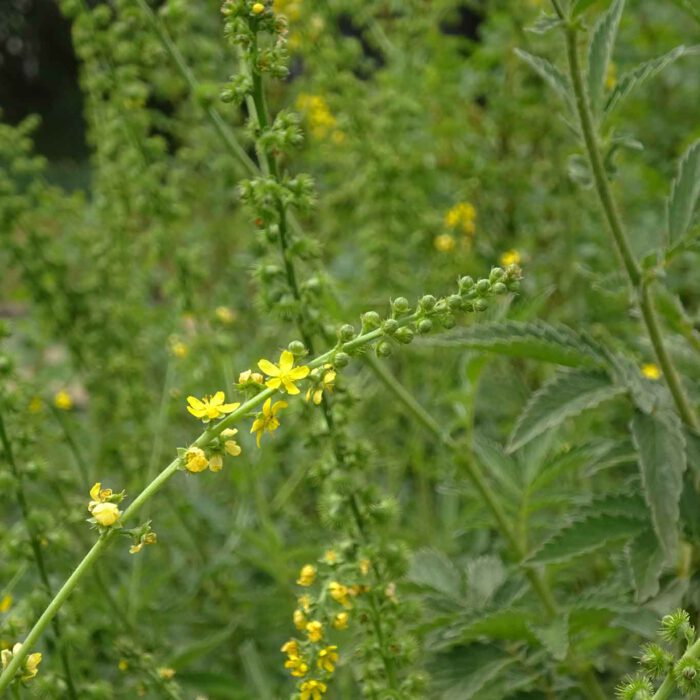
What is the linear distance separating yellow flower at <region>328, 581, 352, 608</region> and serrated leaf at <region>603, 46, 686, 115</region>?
2.03 ft

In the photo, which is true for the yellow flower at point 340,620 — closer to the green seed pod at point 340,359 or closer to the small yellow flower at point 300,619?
the small yellow flower at point 300,619

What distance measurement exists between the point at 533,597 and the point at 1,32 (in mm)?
7389

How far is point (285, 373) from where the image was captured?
0.89m

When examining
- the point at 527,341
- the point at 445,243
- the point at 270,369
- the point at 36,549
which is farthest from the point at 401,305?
the point at 445,243

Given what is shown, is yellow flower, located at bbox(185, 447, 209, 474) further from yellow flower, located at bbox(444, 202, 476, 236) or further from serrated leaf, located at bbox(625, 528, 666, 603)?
yellow flower, located at bbox(444, 202, 476, 236)

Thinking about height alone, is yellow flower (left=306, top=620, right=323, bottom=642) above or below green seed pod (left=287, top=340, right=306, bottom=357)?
below

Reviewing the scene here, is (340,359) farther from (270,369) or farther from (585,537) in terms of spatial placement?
(585,537)

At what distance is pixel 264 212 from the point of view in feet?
3.70

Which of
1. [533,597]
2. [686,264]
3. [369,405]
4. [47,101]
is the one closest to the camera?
[533,597]

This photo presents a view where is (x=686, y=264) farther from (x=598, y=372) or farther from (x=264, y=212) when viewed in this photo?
(x=264, y=212)

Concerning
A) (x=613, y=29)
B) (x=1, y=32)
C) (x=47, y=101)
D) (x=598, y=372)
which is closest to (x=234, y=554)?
(x=598, y=372)

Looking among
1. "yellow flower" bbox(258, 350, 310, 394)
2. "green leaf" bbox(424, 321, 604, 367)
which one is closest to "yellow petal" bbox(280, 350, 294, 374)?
"yellow flower" bbox(258, 350, 310, 394)

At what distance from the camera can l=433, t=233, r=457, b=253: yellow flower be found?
231 centimetres

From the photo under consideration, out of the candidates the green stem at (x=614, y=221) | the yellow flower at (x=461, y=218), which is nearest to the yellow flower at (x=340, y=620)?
the green stem at (x=614, y=221)
